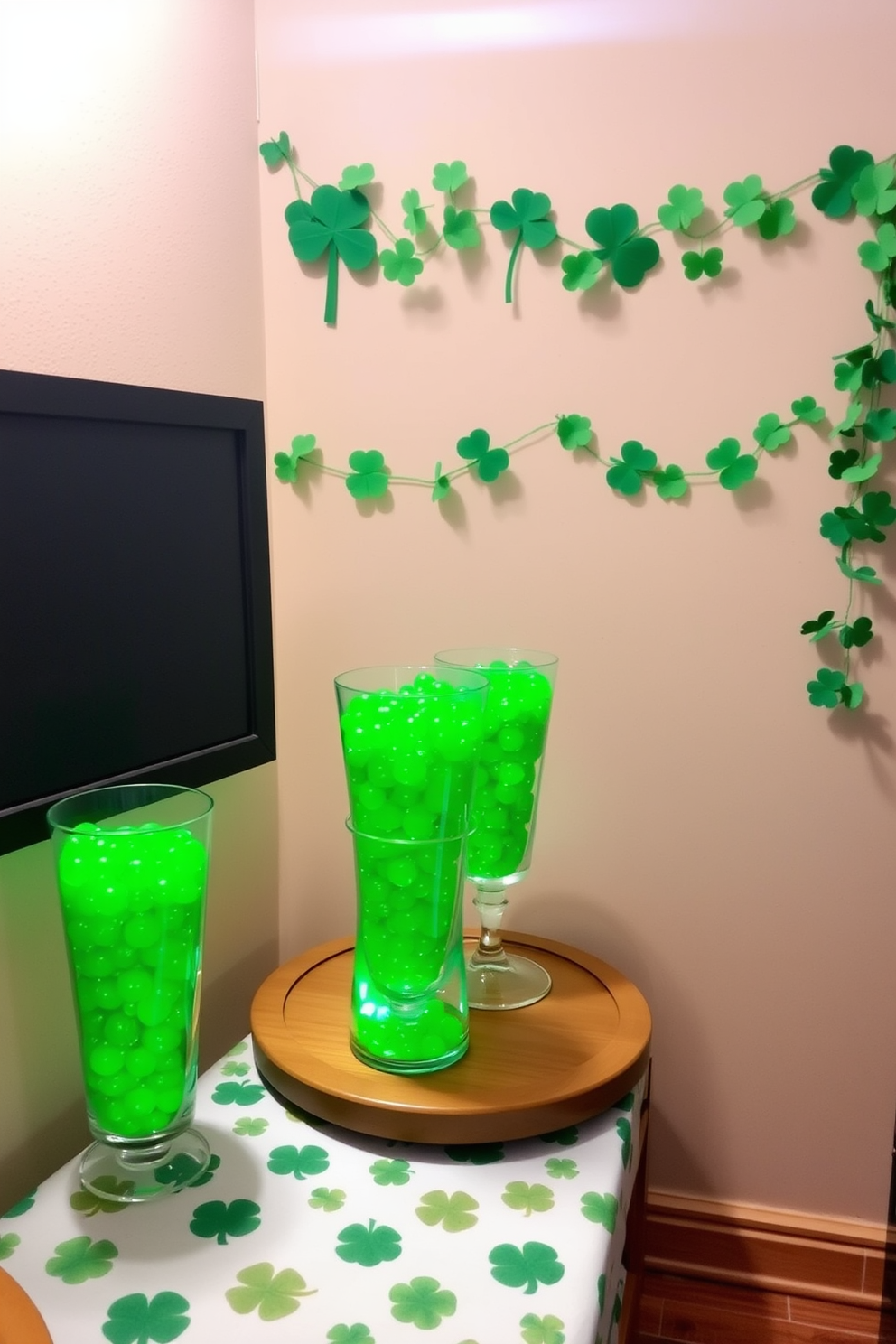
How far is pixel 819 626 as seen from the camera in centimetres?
119

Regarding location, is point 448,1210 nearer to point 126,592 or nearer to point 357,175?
point 126,592

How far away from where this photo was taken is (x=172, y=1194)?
0.86 meters

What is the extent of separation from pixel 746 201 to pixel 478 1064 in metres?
0.98

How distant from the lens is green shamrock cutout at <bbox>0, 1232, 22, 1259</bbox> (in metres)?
0.78

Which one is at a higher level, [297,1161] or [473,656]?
[473,656]

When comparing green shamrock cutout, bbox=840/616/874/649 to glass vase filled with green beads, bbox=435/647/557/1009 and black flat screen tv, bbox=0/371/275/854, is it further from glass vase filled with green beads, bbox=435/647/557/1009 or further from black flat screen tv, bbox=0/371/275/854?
black flat screen tv, bbox=0/371/275/854

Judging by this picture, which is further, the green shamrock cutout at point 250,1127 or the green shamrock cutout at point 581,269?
the green shamrock cutout at point 581,269

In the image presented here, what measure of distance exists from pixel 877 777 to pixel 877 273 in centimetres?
58

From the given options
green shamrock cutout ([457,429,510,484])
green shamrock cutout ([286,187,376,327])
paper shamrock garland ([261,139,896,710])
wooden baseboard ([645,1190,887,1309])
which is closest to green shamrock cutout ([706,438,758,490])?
paper shamrock garland ([261,139,896,710])

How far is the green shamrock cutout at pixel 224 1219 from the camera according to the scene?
2.67 ft

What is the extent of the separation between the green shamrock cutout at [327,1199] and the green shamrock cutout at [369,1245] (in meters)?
0.03

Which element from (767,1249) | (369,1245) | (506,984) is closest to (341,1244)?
(369,1245)

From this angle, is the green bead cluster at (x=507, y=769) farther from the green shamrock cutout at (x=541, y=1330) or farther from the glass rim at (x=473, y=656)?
the green shamrock cutout at (x=541, y=1330)

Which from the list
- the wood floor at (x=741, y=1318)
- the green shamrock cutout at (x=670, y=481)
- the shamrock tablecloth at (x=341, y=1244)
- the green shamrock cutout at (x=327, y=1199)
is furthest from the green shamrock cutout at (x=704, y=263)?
the wood floor at (x=741, y=1318)
